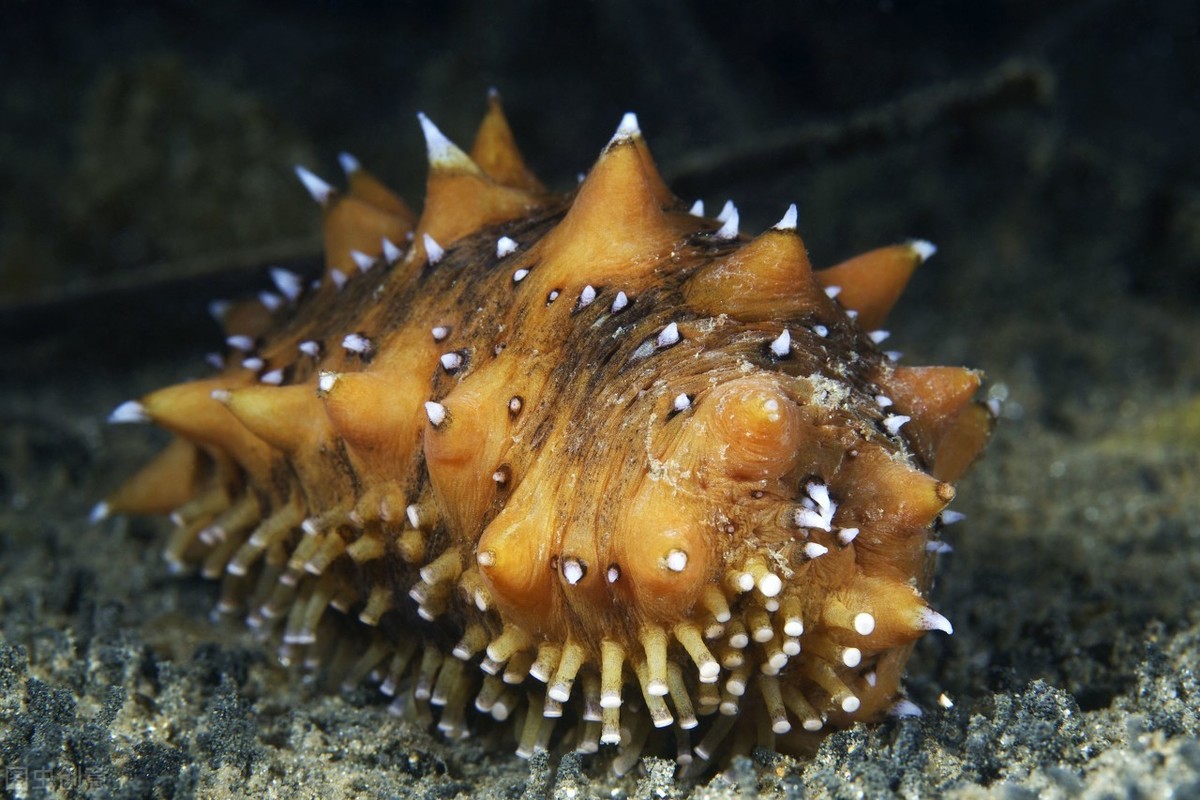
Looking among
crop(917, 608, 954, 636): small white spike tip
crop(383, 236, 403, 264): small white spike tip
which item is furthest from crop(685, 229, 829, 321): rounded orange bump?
crop(383, 236, 403, 264): small white spike tip

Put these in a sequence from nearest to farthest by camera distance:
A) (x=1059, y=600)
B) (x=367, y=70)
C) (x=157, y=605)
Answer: (x=1059, y=600), (x=157, y=605), (x=367, y=70)

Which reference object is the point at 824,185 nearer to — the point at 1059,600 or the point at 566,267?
the point at 1059,600

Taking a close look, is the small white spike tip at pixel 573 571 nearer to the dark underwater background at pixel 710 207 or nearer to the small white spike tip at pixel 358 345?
the dark underwater background at pixel 710 207

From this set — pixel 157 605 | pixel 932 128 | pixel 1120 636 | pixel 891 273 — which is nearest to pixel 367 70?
pixel 932 128

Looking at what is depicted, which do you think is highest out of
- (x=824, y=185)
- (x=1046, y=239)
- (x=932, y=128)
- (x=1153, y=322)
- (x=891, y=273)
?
(x=891, y=273)

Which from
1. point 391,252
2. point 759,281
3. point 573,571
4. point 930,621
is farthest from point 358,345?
point 930,621

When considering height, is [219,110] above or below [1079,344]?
above
